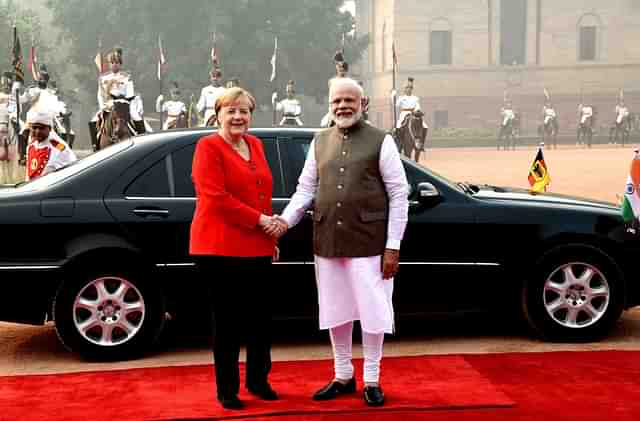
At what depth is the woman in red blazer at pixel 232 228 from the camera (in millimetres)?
5090

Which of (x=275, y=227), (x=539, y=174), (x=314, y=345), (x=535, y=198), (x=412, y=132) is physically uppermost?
(x=275, y=227)

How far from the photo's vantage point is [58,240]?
6.35m

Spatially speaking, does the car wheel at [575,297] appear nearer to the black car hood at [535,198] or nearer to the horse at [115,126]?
the black car hood at [535,198]

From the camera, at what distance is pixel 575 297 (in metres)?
6.85

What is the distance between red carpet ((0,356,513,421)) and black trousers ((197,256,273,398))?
0.63 ft

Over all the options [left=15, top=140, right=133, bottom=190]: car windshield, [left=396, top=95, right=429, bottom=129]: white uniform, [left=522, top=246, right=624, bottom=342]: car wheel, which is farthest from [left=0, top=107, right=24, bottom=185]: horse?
[left=522, top=246, right=624, bottom=342]: car wheel

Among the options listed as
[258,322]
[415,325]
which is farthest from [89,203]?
[415,325]

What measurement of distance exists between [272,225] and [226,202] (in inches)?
10.5

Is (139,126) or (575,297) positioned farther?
(139,126)

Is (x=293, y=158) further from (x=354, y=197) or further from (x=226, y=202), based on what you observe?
(x=226, y=202)

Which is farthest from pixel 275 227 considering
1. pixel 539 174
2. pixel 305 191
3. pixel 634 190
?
pixel 539 174

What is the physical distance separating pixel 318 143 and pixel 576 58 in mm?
66452

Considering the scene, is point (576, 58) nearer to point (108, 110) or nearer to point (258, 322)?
point (108, 110)

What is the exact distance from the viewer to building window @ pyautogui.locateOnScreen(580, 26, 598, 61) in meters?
68.9
